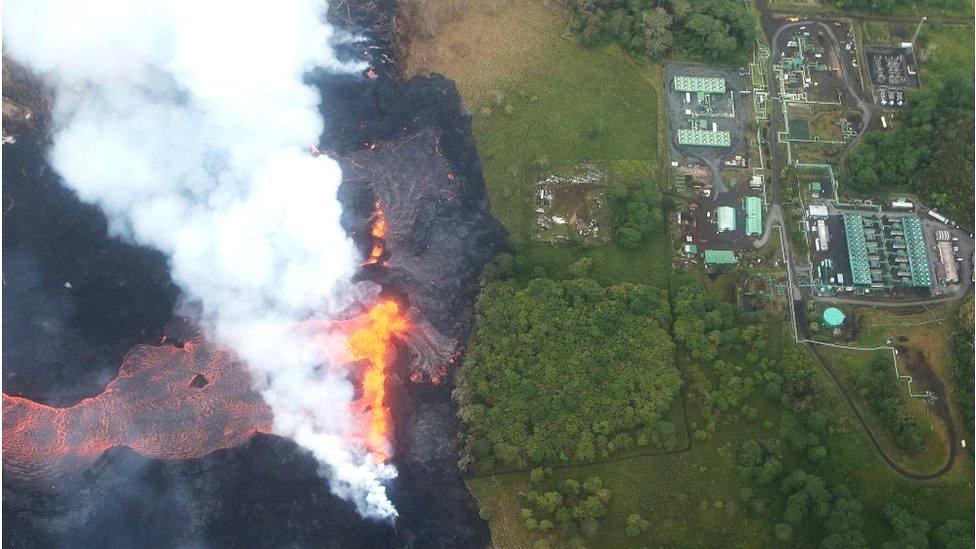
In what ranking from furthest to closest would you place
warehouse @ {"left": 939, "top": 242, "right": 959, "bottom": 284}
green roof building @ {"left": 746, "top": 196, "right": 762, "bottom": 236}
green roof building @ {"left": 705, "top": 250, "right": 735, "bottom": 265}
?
green roof building @ {"left": 746, "top": 196, "right": 762, "bottom": 236}, green roof building @ {"left": 705, "top": 250, "right": 735, "bottom": 265}, warehouse @ {"left": 939, "top": 242, "right": 959, "bottom": 284}

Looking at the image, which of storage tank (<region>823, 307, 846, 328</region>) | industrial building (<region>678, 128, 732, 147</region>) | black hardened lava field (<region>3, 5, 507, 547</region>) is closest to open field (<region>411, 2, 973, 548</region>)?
industrial building (<region>678, 128, 732, 147</region>)

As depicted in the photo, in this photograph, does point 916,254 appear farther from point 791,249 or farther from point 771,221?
point 771,221

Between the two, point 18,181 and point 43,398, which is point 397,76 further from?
point 43,398

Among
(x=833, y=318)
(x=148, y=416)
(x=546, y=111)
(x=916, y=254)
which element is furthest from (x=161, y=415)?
(x=916, y=254)

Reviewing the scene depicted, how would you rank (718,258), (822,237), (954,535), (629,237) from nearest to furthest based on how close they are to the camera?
(954,535)
(629,237)
(718,258)
(822,237)

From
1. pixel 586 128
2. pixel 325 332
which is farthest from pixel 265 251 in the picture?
pixel 586 128

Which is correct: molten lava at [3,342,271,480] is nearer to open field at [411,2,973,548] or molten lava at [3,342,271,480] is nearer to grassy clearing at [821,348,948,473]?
open field at [411,2,973,548]
